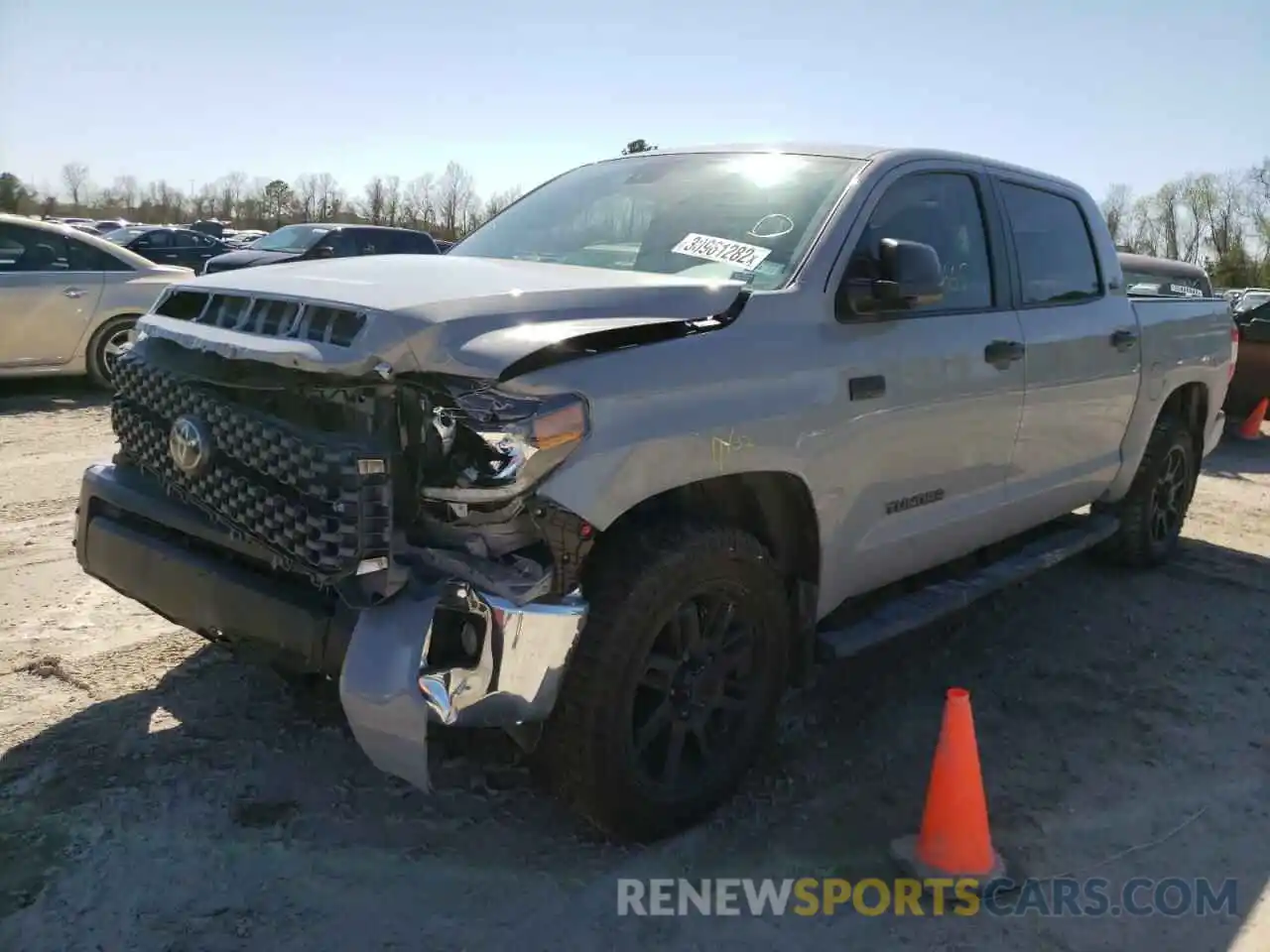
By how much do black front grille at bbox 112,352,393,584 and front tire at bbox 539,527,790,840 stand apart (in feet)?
2.01

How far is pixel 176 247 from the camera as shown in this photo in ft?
75.2

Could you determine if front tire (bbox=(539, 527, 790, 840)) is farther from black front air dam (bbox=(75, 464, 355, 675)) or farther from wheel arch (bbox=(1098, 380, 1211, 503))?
wheel arch (bbox=(1098, 380, 1211, 503))

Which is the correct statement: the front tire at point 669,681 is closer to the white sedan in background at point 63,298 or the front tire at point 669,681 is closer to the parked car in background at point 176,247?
the white sedan in background at point 63,298

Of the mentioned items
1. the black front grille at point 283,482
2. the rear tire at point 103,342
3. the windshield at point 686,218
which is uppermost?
the windshield at point 686,218

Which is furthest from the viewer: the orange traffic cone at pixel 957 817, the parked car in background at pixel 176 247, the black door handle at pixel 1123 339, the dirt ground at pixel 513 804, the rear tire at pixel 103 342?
the parked car in background at pixel 176 247

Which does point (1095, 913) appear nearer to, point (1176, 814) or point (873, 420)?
point (1176, 814)

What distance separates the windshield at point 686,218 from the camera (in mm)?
3453

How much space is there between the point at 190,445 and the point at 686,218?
182 cm

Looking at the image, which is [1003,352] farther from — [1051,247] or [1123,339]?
[1123,339]

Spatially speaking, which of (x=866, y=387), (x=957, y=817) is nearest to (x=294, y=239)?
(x=866, y=387)

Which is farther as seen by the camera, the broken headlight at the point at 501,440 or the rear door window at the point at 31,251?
the rear door window at the point at 31,251

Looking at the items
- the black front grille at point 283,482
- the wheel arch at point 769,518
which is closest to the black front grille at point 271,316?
the black front grille at point 283,482

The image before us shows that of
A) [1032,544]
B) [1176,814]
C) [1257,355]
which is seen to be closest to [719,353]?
[1176,814]

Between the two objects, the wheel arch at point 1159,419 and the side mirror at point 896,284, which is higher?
the side mirror at point 896,284
